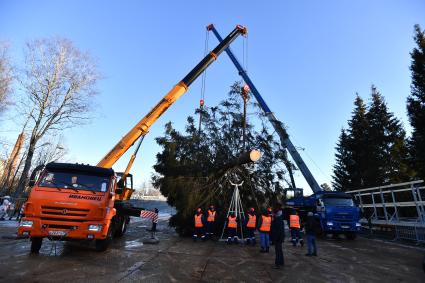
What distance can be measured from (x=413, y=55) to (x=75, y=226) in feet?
75.4

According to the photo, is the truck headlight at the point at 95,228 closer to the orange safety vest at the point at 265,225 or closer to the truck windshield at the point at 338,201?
the orange safety vest at the point at 265,225

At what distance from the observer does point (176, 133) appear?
15.7 meters

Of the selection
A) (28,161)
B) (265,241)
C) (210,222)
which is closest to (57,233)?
(265,241)

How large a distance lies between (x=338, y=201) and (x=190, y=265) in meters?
10.1

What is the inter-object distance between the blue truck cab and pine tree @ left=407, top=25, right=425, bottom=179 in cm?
671

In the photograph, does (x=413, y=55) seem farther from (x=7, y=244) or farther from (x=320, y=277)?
(x=7, y=244)

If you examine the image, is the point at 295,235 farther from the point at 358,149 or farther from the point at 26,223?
the point at 358,149

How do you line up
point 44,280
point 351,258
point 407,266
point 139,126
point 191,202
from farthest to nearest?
point 139,126
point 191,202
point 351,258
point 407,266
point 44,280

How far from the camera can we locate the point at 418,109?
18.1 meters

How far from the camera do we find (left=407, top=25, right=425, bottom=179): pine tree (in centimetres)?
1723

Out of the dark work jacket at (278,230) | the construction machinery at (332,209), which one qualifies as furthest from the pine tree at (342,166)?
the dark work jacket at (278,230)

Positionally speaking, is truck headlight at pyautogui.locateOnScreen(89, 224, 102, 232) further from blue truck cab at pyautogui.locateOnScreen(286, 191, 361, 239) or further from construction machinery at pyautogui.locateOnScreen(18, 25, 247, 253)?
blue truck cab at pyautogui.locateOnScreen(286, 191, 361, 239)

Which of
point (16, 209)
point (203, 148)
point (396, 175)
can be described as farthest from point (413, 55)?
point (16, 209)

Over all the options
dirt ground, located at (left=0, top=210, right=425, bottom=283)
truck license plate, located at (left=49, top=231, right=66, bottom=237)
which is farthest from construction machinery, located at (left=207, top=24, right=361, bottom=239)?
truck license plate, located at (left=49, top=231, right=66, bottom=237)
